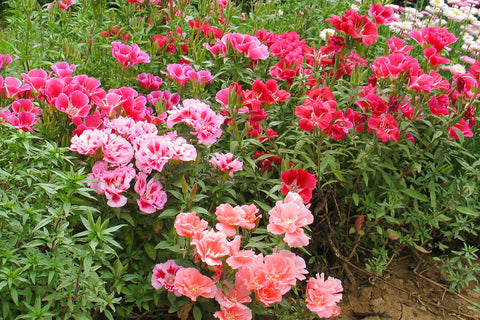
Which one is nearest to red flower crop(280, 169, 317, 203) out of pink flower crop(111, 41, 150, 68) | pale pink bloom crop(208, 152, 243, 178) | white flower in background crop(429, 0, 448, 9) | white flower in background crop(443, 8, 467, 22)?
pale pink bloom crop(208, 152, 243, 178)

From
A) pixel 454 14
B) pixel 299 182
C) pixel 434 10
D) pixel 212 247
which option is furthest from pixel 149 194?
pixel 434 10

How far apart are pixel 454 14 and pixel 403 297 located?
2785 millimetres

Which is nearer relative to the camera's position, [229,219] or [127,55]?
[229,219]

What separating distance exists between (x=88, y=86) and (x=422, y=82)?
1.48 meters

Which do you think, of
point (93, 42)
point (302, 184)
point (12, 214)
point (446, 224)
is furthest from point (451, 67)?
point (12, 214)

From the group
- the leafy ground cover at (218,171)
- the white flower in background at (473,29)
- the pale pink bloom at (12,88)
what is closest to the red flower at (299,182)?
the leafy ground cover at (218,171)

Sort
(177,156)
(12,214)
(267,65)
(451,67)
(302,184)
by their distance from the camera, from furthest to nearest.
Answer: (451,67) < (267,65) < (302,184) < (177,156) < (12,214)

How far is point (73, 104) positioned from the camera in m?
1.99

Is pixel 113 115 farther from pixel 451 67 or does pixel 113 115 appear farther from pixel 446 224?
pixel 451 67

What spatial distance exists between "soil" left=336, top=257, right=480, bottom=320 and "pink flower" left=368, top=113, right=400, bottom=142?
0.77 metres

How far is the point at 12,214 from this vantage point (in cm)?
169

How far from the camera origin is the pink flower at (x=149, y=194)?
6.13ft

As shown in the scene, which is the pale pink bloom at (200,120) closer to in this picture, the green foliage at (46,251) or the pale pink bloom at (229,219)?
the pale pink bloom at (229,219)

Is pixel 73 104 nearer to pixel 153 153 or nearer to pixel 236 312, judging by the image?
pixel 153 153
